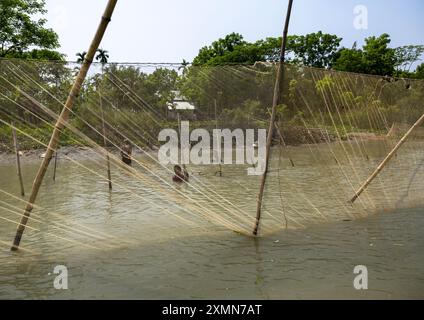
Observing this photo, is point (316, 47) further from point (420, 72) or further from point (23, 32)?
point (23, 32)

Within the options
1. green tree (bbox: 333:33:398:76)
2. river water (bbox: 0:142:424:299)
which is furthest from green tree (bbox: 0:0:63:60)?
green tree (bbox: 333:33:398:76)

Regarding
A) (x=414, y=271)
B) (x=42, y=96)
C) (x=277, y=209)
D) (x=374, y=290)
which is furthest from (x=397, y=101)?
(x=42, y=96)

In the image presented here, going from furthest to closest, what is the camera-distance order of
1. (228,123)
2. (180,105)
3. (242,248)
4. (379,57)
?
(379,57) < (228,123) < (180,105) < (242,248)

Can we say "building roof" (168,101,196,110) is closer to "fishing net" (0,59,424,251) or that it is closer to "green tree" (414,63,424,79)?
"fishing net" (0,59,424,251)

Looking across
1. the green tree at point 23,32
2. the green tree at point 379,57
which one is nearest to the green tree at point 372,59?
the green tree at point 379,57

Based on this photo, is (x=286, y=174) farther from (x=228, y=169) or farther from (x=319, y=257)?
(x=319, y=257)

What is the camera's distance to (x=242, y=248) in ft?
22.5

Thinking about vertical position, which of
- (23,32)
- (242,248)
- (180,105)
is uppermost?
(23,32)

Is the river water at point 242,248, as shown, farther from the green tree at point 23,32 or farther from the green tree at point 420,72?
the green tree at point 420,72

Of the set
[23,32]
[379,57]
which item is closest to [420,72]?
[379,57]

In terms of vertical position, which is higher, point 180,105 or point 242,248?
point 180,105

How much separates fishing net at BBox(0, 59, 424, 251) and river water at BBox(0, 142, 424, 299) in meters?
0.06

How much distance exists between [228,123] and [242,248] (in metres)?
2.77
